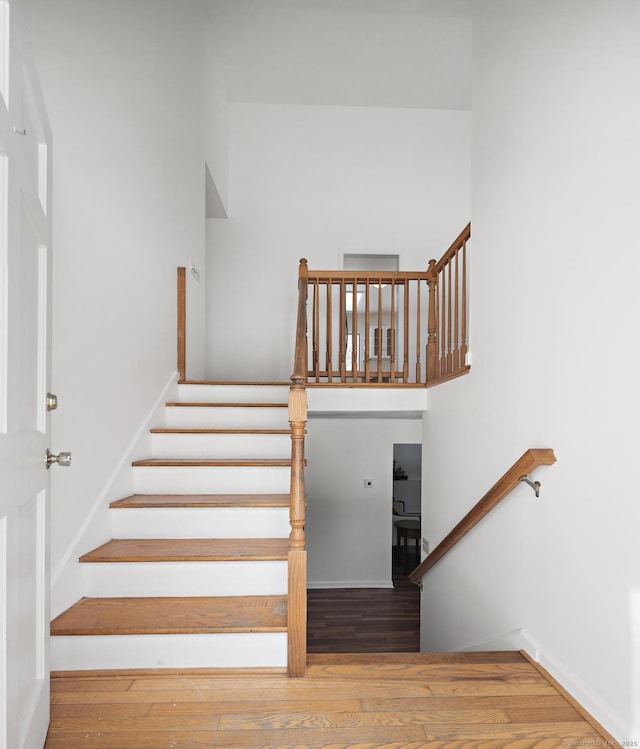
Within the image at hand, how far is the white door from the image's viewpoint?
1062mm

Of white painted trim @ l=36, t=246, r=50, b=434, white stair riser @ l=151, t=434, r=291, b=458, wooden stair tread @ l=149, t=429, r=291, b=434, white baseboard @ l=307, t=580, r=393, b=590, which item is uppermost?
white painted trim @ l=36, t=246, r=50, b=434

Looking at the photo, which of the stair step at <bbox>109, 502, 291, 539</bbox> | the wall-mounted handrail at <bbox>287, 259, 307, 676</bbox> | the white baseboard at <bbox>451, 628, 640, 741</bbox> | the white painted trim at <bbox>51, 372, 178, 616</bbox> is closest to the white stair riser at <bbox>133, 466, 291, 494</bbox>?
the white painted trim at <bbox>51, 372, 178, 616</bbox>

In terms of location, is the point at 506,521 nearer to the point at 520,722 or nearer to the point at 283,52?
the point at 520,722

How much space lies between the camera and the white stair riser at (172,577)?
86.2 inches

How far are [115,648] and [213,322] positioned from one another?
4.19 meters

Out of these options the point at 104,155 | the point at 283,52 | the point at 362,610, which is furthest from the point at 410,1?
the point at 362,610

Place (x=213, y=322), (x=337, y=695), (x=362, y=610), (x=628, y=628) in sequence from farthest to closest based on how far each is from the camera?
(x=213, y=322) → (x=362, y=610) → (x=337, y=695) → (x=628, y=628)

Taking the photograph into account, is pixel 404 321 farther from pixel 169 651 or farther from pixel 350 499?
pixel 169 651

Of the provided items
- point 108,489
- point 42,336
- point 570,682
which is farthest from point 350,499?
point 42,336

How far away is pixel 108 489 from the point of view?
8.20 ft

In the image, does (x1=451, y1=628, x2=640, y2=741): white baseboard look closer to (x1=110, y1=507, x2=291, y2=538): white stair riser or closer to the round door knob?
(x1=110, y1=507, x2=291, y2=538): white stair riser

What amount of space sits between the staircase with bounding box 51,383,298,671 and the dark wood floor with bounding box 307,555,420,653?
2.29 metres

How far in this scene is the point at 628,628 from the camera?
149 cm

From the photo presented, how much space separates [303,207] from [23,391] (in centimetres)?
505
